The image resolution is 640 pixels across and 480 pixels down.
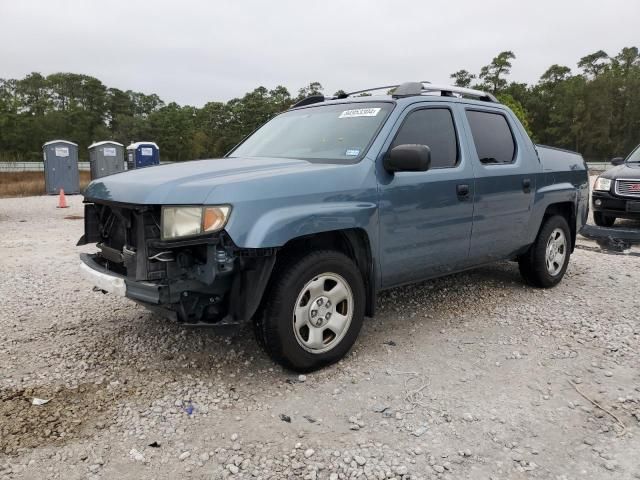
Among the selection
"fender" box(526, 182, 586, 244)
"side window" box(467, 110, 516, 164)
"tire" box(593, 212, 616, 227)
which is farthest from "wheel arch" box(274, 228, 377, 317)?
"tire" box(593, 212, 616, 227)

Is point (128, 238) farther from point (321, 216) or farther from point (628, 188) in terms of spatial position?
point (628, 188)

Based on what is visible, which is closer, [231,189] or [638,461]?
[638,461]

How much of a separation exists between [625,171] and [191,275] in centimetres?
867

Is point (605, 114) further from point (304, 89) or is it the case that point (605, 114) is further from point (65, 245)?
point (65, 245)

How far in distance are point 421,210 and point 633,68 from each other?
7050cm

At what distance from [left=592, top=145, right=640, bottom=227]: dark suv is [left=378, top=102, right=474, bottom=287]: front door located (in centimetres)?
592

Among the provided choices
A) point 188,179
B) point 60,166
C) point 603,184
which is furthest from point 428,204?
point 60,166

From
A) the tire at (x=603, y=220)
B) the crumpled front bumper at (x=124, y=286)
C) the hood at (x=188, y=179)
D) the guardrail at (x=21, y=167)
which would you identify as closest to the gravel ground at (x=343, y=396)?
the crumpled front bumper at (x=124, y=286)

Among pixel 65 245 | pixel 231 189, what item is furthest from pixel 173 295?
pixel 65 245

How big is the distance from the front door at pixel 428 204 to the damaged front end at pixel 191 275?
42.2 inches

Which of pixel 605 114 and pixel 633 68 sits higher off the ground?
pixel 633 68

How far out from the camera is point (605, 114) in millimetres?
56094

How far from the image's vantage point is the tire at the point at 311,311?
3.17m

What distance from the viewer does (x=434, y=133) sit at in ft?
13.8
